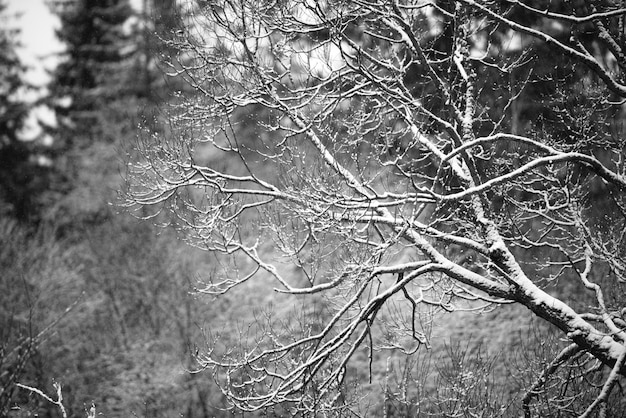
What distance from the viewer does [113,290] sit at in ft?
50.3

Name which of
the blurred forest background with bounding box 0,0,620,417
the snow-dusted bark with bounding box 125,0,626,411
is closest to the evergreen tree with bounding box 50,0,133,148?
the blurred forest background with bounding box 0,0,620,417

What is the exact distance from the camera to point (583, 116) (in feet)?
22.3

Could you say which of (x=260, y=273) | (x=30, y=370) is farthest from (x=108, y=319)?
(x=260, y=273)

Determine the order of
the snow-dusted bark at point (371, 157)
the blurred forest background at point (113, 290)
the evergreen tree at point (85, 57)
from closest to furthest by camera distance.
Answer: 1. the snow-dusted bark at point (371, 157)
2. the blurred forest background at point (113, 290)
3. the evergreen tree at point (85, 57)

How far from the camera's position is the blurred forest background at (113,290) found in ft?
26.5

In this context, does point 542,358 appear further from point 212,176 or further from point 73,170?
point 73,170

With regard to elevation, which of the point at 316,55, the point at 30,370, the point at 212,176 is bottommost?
the point at 30,370

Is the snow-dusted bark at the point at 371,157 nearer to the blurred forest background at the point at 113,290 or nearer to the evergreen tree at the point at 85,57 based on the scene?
the blurred forest background at the point at 113,290

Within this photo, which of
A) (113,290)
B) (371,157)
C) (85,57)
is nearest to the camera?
(371,157)

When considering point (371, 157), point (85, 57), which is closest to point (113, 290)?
point (85, 57)

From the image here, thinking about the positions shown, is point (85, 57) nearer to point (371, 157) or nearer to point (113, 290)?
point (113, 290)

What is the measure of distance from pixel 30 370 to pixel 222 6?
1075 cm

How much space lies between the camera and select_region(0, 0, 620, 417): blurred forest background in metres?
8.06

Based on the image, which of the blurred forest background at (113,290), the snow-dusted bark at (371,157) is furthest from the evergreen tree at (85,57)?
the snow-dusted bark at (371,157)
